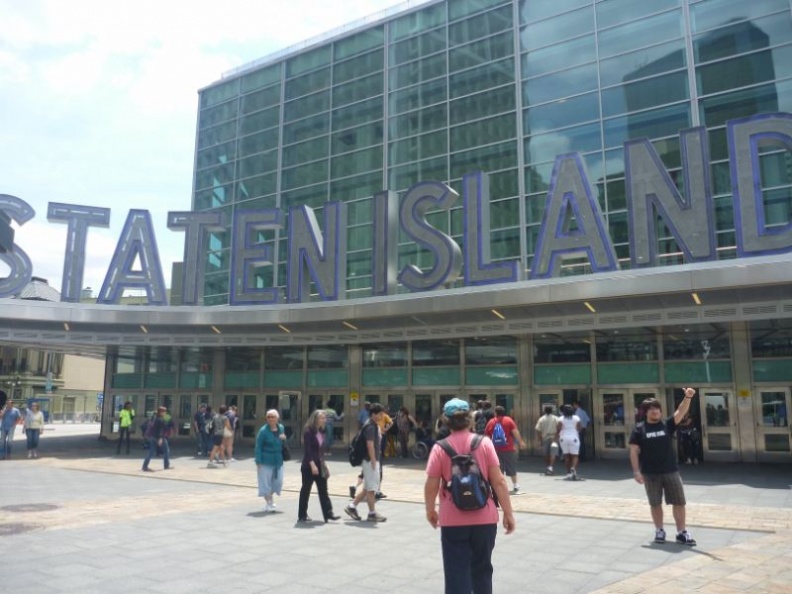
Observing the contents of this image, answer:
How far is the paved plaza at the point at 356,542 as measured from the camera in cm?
685

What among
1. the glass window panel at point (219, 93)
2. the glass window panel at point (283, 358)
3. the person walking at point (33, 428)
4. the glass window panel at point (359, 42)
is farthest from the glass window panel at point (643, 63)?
the person walking at point (33, 428)

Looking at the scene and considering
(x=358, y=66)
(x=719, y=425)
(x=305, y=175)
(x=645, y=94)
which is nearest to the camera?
(x=719, y=425)

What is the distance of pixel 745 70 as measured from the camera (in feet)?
74.1

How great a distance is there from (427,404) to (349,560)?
1671cm

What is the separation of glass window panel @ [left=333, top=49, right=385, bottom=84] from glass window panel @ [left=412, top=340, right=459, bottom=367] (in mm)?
13880

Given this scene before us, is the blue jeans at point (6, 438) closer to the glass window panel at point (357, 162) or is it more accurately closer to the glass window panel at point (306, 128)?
the glass window panel at point (357, 162)

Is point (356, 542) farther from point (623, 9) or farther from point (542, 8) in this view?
point (542, 8)

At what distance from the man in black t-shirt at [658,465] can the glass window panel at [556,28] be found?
841 inches

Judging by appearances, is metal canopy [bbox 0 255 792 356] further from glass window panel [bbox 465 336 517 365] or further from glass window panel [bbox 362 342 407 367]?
glass window panel [bbox 465 336 517 365]

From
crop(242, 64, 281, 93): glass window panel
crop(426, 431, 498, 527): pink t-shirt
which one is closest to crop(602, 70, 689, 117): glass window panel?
crop(242, 64, 281, 93): glass window panel

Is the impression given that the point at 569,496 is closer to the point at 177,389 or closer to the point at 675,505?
the point at 675,505

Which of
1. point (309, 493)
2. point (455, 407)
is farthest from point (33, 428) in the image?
point (455, 407)

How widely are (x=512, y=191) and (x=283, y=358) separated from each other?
11.6 metres

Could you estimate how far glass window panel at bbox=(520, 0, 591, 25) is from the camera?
26.7 meters
